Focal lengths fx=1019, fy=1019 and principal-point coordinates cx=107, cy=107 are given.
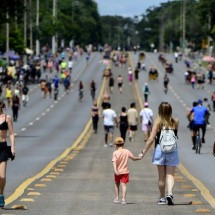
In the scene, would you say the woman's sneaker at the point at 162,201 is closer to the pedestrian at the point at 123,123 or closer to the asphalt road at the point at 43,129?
the asphalt road at the point at 43,129

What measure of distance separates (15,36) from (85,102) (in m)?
33.5

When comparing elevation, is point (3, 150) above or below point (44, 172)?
above

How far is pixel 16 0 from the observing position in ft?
225

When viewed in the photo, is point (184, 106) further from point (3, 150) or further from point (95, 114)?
point (3, 150)

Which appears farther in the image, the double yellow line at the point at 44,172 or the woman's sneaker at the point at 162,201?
the double yellow line at the point at 44,172

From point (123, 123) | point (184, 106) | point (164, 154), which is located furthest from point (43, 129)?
point (164, 154)

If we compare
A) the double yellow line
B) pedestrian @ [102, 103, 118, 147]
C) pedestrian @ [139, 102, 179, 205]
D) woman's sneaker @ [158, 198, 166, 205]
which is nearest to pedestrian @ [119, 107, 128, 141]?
pedestrian @ [102, 103, 118, 147]

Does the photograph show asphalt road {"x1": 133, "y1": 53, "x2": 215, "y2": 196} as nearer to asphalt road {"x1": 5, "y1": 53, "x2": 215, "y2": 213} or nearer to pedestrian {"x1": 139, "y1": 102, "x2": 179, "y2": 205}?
asphalt road {"x1": 5, "y1": 53, "x2": 215, "y2": 213}

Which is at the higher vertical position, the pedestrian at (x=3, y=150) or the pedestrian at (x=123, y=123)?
the pedestrian at (x=3, y=150)

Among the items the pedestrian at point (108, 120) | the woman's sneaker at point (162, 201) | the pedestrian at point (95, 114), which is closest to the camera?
the woman's sneaker at point (162, 201)

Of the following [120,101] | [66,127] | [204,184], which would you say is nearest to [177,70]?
[120,101]

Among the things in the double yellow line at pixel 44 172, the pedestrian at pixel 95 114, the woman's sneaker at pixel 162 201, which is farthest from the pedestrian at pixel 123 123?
the woman's sneaker at pixel 162 201

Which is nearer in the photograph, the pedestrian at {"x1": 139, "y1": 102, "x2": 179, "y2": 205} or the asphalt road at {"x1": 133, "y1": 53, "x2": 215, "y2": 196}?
the pedestrian at {"x1": 139, "y1": 102, "x2": 179, "y2": 205}

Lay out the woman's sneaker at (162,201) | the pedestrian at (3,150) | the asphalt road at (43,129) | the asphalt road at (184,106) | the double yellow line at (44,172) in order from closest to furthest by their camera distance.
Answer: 1. the pedestrian at (3,150)
2. the woman's sneaker at (162,201)
3. the double yellow line at (44,172)
4. the asphalt road at (184,106)
5. the asphalt road at (43,129)
